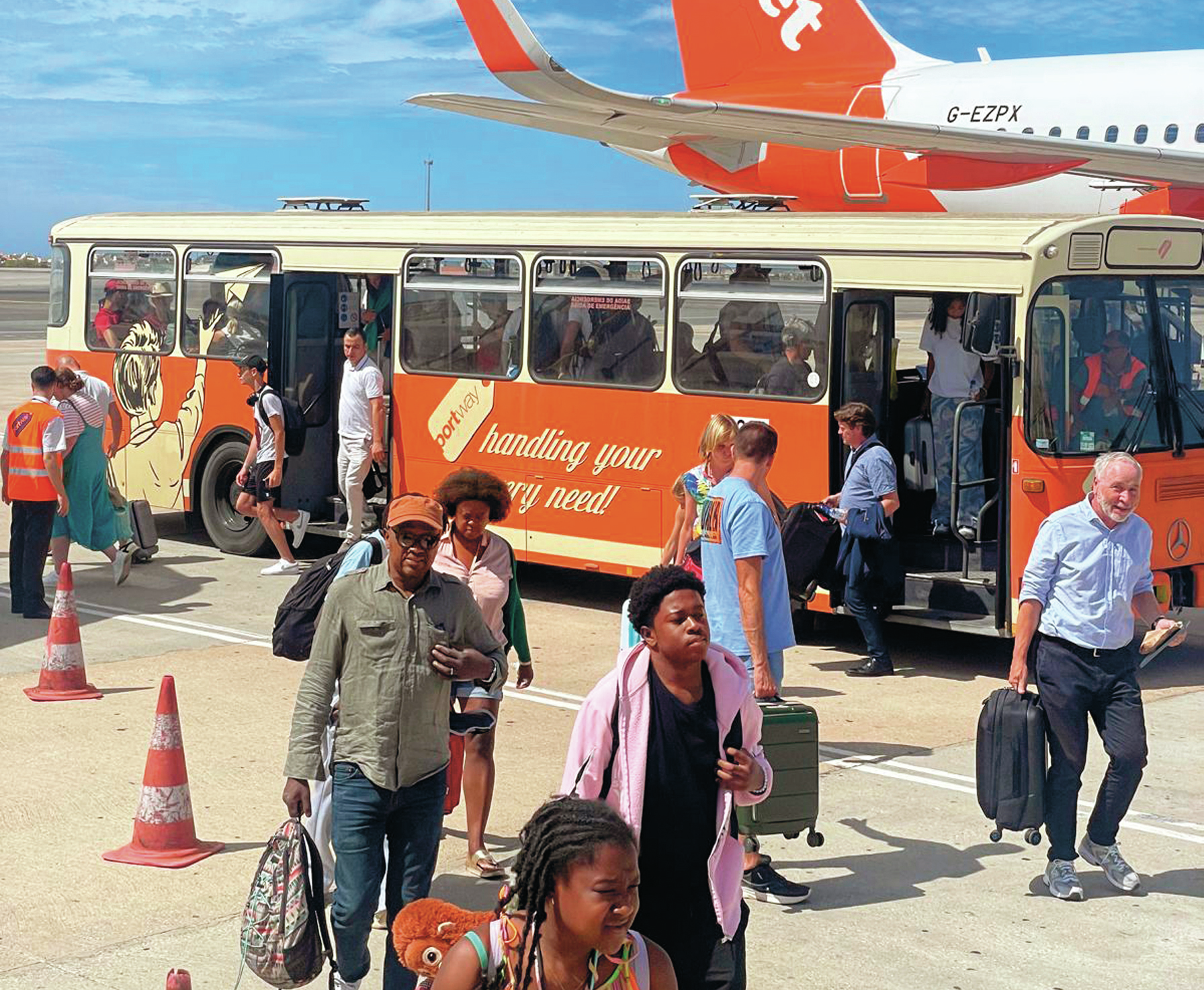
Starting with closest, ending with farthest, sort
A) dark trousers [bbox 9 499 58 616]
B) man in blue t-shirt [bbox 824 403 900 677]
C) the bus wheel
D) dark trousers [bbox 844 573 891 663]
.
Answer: man in blue t-shirt [bbox 824 403 900 677]
dark trousers [bbox 844 573 891 663]
dark trousers [bbox 9 499 58 616]
the bus wheel

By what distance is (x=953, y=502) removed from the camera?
11.9m

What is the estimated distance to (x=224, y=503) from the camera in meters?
16.5

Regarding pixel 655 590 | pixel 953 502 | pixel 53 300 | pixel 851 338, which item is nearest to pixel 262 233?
pixel 53 300

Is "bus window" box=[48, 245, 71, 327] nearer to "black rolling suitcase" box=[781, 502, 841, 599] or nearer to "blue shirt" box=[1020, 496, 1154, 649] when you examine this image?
"black rolling suitcase" box=[781, 502, 841, 599]

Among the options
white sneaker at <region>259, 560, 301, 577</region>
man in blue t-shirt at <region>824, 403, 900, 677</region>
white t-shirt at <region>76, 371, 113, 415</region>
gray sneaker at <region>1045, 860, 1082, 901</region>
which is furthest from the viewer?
white sneaker at <region>259, 560, 301, 577</region>

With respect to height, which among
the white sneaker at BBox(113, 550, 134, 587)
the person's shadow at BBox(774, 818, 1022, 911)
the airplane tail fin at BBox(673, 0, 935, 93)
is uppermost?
the airplane tail fin at BBox(673, 0, 935, 93)

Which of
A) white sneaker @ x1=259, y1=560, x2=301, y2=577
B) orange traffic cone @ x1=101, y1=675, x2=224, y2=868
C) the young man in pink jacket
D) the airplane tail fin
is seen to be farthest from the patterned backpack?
the airplane tail fin

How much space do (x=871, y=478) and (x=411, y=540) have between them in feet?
21.5

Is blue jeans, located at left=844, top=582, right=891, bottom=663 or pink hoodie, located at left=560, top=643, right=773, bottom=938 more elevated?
pink hoodie, located at left=560, top=643, right=773, bottom=938

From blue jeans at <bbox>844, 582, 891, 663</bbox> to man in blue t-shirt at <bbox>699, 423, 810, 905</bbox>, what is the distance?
14.0 feet

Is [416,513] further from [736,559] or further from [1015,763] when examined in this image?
[1015,763]

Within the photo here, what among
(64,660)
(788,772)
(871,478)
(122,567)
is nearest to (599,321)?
(871,478)

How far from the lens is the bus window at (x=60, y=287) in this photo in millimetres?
17812

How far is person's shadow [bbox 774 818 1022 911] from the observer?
7.25 meters
